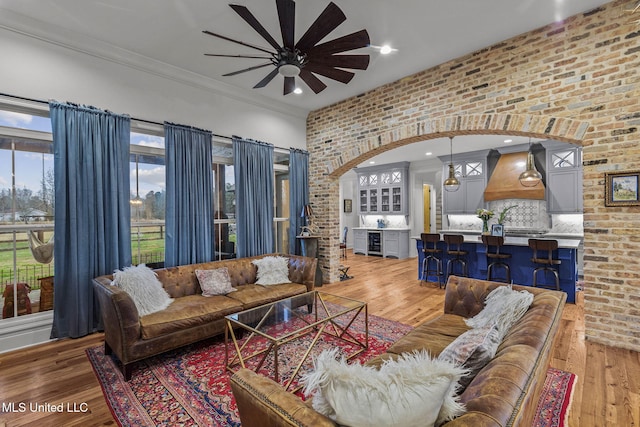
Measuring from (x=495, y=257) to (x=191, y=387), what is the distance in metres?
4.84

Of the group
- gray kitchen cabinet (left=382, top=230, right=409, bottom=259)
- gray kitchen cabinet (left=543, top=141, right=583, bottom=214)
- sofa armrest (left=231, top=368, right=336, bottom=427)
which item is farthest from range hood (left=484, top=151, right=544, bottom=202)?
sofa armrest (left=231, top=368, right=336, bottom=427)

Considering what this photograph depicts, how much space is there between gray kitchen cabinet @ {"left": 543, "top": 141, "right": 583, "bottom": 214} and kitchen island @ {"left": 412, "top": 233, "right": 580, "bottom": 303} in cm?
165

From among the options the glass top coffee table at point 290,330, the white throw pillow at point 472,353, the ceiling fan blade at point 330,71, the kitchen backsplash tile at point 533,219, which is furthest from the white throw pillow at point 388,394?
the kitchen backsplash tile at point 533,219

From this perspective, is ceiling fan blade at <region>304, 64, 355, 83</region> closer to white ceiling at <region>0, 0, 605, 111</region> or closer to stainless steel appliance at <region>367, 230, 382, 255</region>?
white ceiling at <region>0, 0, 605, 111</region>

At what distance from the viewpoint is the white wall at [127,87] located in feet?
10.3

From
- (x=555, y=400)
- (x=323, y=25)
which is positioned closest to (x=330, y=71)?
(x=323, y=25)

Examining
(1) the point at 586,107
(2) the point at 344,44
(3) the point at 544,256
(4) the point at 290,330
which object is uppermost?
(2) the point at 344,44

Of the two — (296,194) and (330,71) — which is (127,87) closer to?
(330,71)

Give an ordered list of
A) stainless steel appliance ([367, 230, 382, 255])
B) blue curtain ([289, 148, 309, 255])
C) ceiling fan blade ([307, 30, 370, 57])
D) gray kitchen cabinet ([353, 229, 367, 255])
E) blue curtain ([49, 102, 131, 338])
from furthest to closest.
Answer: gray kitchen cabinet ([353, 229, 367, 255])
stainless steel appliance ([367, 230, 382, 255])
blue curtain ([289, 148, 309, 255])
blue curtain ([49, 102, 131, 338])
ceiling fan blade ([307, 30, 370, 57])

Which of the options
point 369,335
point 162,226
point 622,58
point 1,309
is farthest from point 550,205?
point 1,309

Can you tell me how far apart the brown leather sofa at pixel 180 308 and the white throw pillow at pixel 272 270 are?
0.37 feet

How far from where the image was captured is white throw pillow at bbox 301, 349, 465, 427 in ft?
3.16

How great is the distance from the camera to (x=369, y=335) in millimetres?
3387

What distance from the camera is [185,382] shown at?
2496mm
